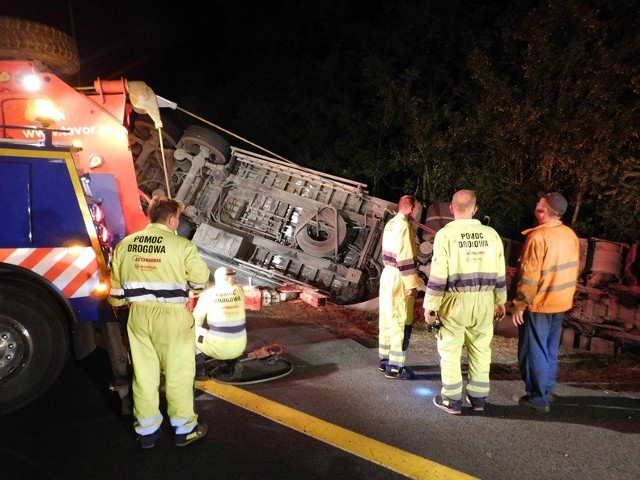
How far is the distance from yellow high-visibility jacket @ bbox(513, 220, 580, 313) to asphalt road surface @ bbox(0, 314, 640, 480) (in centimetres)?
92

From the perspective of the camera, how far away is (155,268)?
3039 millimetres

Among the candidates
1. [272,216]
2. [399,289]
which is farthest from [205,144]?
[399,289]

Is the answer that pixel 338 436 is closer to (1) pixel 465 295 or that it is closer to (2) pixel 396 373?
(2) pixel 396 373

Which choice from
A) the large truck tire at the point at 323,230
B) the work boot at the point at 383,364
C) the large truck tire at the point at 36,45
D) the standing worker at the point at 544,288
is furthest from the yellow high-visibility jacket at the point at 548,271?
the large truck tire at the point at 36,45

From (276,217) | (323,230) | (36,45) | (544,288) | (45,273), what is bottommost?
(45,273)

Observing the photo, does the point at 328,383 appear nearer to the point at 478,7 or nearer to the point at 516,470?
the point at 516,470

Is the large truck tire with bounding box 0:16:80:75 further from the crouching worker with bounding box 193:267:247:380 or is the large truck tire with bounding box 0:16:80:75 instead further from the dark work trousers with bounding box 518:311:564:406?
the dark work trousers with bounding box 518:311:564:406

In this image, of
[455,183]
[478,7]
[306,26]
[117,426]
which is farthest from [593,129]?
[306,26]

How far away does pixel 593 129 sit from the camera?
25.8 ft

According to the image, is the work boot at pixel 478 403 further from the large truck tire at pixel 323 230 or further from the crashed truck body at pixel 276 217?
the large truck tire at pixel 323 230

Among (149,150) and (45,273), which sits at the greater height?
(149,150)

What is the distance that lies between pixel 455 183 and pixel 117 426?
29.1 ft

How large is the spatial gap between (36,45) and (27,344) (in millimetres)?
2936

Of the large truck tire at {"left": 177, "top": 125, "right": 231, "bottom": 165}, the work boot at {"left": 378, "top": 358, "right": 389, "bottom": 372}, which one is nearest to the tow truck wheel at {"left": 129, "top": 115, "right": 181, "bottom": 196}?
the large truck tire at {"left": 177, "top": 125, "right": 231, "bottom": 165}
